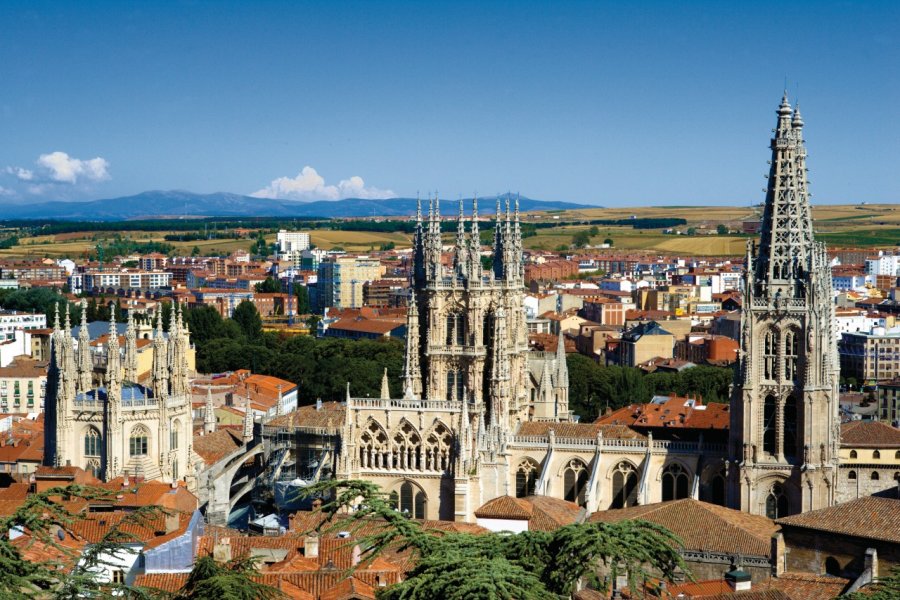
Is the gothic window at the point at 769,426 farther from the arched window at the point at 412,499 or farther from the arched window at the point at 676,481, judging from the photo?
the arched window at the point at 412,499

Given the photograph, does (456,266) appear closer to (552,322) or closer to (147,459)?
(147,459)

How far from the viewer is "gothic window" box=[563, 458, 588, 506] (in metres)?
61.2

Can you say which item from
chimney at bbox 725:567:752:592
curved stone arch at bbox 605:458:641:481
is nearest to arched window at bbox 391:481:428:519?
curved stone arch at bbox 605:458:641:481

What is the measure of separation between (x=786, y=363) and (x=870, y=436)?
8371mm

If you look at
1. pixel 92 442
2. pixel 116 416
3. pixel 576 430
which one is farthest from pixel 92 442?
pixel 576 430

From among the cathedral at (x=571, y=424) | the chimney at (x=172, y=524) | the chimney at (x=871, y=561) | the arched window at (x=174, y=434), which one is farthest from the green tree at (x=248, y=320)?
the chimney at (x=871, y=561)

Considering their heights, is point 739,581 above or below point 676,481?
above

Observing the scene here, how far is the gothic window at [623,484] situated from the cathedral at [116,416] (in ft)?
57.7

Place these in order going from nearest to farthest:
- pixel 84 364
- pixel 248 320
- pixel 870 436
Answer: pixel 84 364, pixel 870 436, pixel 248 320

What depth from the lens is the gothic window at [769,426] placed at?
57.1 metres

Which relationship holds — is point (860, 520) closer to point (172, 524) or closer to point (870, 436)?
point (870, 436)

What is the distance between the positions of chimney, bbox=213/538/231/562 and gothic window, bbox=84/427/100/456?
1989cm

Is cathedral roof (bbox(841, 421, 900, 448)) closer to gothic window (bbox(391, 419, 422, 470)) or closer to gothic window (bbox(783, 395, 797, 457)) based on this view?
gothic window (bbox(783, 395, 797, 457))

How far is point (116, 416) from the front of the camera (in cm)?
5709
